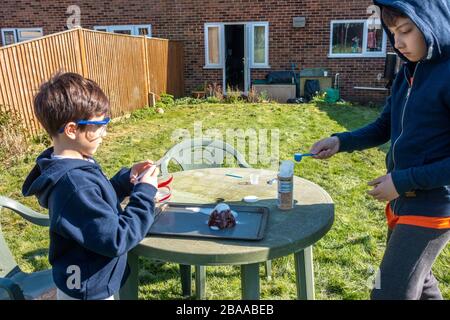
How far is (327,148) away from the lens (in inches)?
86.7

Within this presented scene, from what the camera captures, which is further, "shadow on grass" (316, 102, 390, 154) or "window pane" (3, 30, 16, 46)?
"window pane" (3, 30, 16, 46)

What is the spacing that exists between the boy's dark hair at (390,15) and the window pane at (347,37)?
10.7 m

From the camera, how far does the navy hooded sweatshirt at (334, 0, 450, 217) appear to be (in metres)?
1.55

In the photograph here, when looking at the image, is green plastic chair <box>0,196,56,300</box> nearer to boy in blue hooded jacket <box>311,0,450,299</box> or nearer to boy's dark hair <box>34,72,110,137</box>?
boy's dark hair <box>34,72,110,137</box>

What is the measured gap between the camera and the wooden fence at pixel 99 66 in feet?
20.5

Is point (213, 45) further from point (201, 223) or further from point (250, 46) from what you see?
point (201, 223)

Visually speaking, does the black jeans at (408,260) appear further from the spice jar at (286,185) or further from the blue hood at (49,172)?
the blue hood at (49,172)

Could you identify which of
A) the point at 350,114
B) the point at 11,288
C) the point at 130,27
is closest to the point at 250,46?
the point at 130,27

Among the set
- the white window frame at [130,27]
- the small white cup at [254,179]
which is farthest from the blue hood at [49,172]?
the white window frame at [130,27]

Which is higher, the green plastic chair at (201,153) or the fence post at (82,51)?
the fence post at (82,51)

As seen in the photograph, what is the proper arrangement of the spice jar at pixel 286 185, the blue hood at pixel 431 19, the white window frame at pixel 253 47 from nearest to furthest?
the blue hood at pixel 431 19 → the spice jar at pixel 286 185 → the white window frame at pixel 253 47

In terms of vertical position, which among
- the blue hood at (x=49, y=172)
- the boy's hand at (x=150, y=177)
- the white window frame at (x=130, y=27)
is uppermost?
the white window frame at (x=130, y=27)

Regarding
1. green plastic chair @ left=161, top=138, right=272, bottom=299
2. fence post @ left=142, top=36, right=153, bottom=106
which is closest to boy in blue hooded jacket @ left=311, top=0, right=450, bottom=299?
green plastic chair @ left=161, top=138, right=272, bottom=299

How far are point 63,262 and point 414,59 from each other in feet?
5.39
